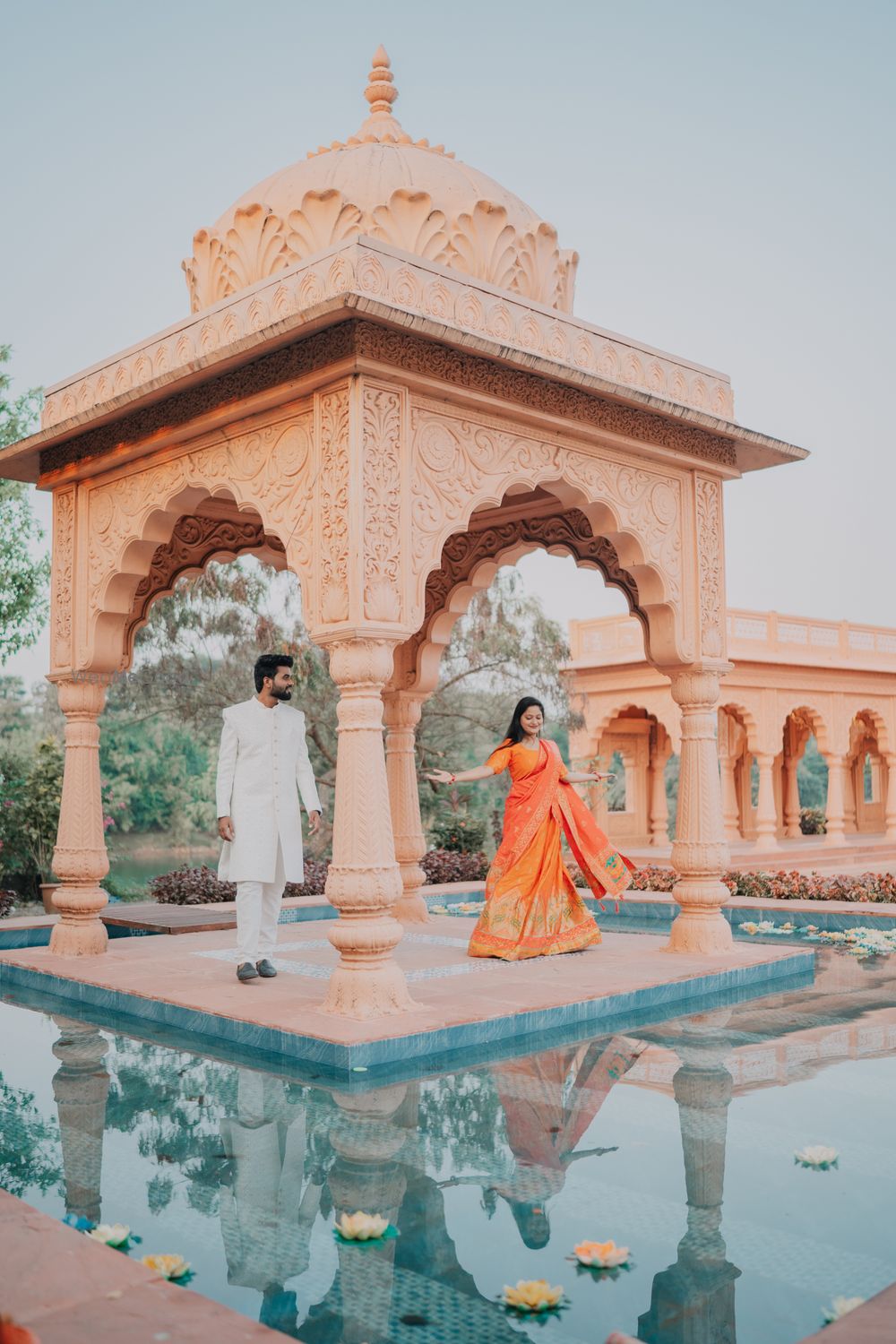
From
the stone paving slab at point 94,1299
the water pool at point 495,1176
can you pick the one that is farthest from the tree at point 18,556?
the stone paving slab at point 94,1299

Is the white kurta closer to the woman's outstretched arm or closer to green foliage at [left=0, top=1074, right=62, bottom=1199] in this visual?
the woman's outstretched arm

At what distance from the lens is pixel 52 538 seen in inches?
Result: 260

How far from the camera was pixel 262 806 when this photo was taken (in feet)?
17.9

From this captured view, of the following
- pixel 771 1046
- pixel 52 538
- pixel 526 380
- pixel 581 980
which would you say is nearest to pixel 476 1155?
pixel 771 1046

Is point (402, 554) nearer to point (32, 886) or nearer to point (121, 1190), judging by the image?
point (121, 1190)

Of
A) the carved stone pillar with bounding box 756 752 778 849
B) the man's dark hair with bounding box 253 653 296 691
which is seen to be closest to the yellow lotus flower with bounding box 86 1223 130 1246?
the man's dark hair with bounding box 253 653 296 691

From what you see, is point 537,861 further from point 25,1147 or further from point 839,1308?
point 839,1308

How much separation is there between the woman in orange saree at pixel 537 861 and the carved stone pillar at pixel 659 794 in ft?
36.6

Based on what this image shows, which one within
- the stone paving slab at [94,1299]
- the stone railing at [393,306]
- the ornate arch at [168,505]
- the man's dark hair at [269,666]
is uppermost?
the stone railing at [393,306]

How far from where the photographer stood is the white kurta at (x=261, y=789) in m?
5.39

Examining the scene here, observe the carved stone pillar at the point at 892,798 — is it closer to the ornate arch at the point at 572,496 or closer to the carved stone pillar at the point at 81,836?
the ornate arch at the point at 572,496

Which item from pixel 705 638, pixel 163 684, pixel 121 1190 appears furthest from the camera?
pixel 163 684

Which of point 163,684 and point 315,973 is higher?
point 163,684

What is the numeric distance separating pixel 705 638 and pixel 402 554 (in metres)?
2.20
